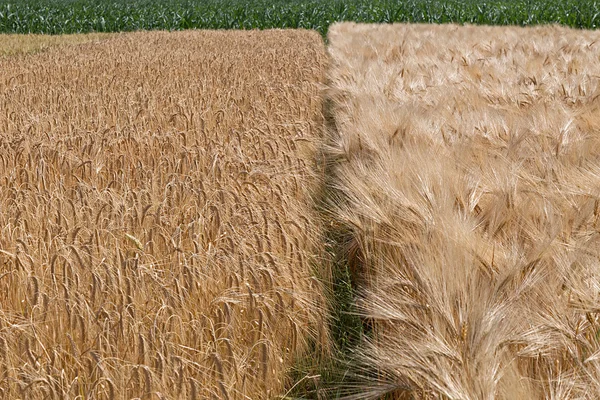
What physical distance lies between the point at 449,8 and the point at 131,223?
19290mm

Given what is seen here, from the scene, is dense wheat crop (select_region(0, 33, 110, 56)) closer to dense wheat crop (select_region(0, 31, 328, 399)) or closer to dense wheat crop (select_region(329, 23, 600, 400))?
dense wheat crop (select_region(0, 31, 328, 399))

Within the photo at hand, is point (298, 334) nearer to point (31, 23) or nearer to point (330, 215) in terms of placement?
point (330, 215)

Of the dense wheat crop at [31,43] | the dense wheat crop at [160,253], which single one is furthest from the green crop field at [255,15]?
the dense wheat crop at [160,253]

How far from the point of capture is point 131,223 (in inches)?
104

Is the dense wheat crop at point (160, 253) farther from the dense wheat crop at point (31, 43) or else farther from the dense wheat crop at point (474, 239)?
the dense wheat crop at point (31, 43)

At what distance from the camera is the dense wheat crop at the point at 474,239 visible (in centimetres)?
129

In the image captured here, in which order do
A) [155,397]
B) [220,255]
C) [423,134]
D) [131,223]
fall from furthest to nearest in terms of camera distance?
[423,134] → [131,223] → [220,255] → [155,397]

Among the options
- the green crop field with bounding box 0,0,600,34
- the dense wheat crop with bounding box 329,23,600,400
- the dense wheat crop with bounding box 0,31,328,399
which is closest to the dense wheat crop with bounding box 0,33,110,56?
the green crop field with bounding box 0,0,600,34

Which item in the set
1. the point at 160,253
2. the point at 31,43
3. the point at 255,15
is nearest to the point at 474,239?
the point at 160,253

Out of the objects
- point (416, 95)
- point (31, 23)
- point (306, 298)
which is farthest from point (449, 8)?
point (306, 298)

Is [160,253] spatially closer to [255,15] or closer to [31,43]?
[31,43]

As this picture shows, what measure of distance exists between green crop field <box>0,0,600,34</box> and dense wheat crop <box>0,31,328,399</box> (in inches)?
630

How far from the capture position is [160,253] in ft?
7.97

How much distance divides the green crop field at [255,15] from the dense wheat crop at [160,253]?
52.5 ft
